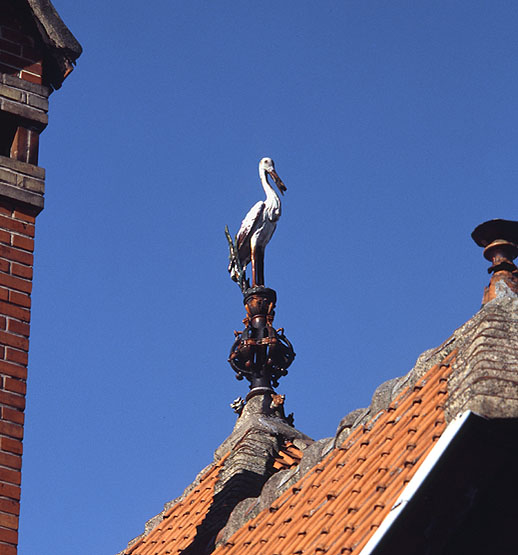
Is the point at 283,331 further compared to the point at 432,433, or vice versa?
the point at 283,331

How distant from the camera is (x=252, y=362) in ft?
45.3

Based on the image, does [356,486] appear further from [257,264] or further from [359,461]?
[257,264]

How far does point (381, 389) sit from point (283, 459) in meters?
2.38

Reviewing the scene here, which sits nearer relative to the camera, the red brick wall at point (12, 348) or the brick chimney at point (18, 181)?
the red brick wall at point (12, 348)

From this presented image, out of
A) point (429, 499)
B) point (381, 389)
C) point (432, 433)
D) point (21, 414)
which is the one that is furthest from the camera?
point (381, 389)

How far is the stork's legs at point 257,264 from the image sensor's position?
→ 46.5 ft

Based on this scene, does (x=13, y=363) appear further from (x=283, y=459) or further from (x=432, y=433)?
(x=283, y=459)

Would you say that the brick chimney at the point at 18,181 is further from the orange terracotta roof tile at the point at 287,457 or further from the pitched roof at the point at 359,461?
the orange terracotta roof tile at the point at 287,457

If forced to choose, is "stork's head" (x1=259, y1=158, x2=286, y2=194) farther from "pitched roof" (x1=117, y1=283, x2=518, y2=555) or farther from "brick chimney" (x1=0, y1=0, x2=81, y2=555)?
"brick chimney" (x1=0, y1=0, x2=81, y2=555)

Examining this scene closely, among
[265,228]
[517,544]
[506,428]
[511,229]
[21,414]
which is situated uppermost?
[265,228]

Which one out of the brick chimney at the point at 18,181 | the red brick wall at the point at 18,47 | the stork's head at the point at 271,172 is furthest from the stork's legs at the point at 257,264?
the red brick wall at the point at 18,47

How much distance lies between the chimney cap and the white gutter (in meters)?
1.68

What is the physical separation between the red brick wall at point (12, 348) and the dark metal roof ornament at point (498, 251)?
114 inches

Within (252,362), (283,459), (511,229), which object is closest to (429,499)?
(511,229)
